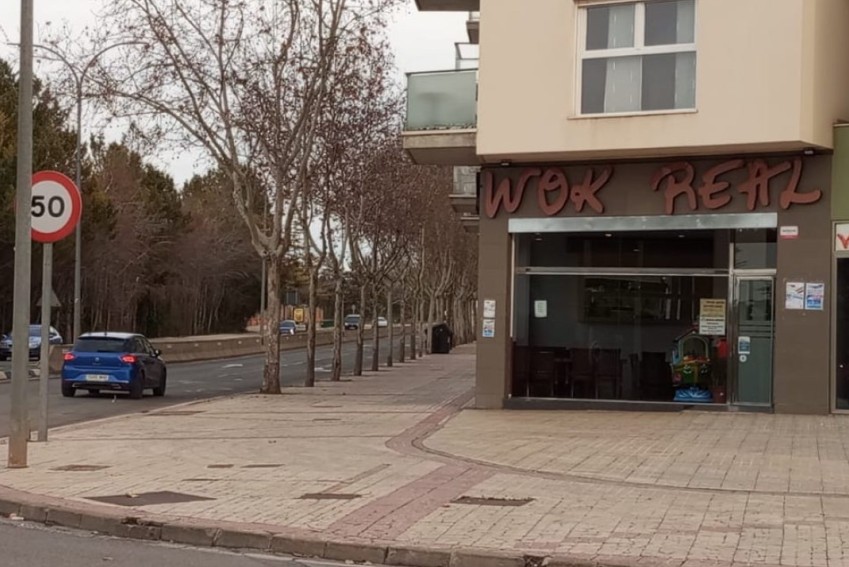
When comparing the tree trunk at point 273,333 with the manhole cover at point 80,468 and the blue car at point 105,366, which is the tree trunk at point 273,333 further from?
the manhole cover at point 80,468

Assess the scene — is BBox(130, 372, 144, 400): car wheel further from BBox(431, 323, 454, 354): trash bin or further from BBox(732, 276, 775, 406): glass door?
BBox(431, 323, 454, 354): trash bin

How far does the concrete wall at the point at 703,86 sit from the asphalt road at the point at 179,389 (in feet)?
29.2

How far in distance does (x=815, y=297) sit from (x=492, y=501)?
9391mm

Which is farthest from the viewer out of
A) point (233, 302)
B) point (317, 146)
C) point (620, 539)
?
point (233, 302)

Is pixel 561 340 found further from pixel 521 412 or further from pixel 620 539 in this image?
pixel 620 539

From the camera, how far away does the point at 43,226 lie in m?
12.2

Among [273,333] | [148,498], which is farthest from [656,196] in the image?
[148,498]

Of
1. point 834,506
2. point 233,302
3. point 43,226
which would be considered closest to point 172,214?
point 233,302

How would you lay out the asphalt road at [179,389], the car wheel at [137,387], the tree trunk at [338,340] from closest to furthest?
the asphalt road at [179,389] → the car wheel at [137,387] → the tree trunk at [338,340]

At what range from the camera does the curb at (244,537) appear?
7332 mm

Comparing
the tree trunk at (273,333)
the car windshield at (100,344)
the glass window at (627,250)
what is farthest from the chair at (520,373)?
the car windshield at (100,344)

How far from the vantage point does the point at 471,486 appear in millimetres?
10297

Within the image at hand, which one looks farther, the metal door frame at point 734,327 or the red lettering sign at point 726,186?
the metal door frame at point 734,327

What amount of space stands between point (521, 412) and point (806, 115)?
6.53 m
